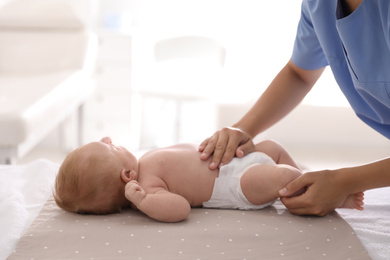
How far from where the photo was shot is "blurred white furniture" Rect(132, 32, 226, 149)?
10.6ft

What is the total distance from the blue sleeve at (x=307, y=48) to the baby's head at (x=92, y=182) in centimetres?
55

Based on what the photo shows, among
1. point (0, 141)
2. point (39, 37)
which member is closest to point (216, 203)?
point (0, 141)

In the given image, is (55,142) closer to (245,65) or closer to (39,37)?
(39,37)

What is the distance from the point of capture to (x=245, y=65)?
12.7ft

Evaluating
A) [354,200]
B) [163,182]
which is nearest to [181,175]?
[163,182]

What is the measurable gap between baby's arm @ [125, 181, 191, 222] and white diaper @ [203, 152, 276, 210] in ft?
0.45

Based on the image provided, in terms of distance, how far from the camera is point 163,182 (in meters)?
1.26

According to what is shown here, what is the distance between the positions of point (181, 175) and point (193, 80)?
6.87ft

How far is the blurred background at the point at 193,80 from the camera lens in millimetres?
3371

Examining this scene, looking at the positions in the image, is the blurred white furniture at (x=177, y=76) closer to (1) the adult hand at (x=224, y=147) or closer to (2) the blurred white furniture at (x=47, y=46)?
(2) the blurred white furniture at (x=47, y=46)

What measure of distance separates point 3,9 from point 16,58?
30 cm

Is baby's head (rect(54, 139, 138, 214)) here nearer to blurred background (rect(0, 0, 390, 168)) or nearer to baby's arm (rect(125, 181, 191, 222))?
baby's arm (rect(125, 181, 191, 222))

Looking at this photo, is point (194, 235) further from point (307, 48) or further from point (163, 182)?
point (307, 48)

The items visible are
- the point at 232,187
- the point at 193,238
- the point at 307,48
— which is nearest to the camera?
the point at 193,238
